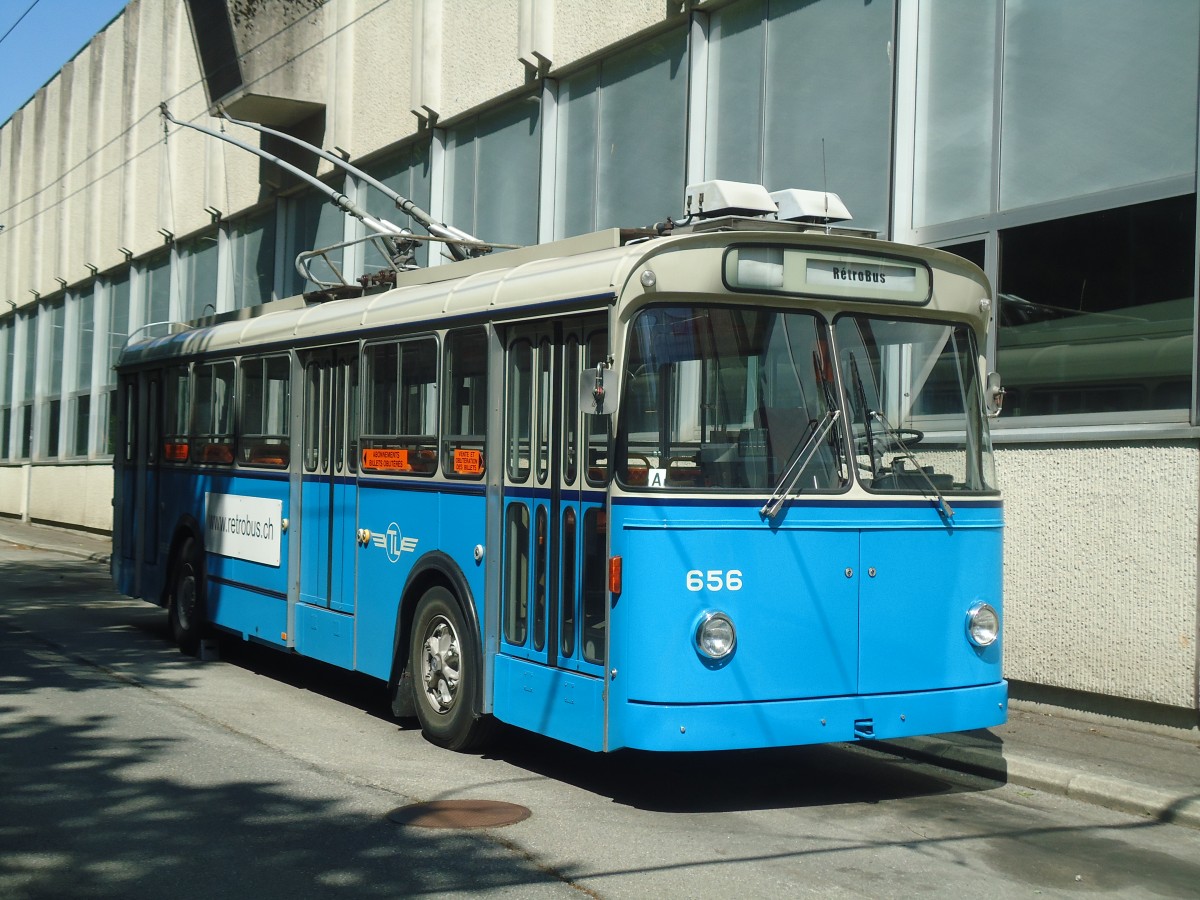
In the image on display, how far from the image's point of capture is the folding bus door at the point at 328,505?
1011 cm

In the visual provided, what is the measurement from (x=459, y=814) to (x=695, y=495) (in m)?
1.94

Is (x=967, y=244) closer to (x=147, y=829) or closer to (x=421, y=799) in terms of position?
(x=421, y=799)

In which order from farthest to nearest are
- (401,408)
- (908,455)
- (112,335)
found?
(112,335) → (401,408) → (908,455)

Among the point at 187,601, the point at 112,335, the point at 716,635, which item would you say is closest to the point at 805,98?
the point at 187,601

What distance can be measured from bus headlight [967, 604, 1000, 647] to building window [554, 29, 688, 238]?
8126mm

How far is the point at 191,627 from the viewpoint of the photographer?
13.0 metres

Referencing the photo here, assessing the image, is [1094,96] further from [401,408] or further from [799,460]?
[401,408]

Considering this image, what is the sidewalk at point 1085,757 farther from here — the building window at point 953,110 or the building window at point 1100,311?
the building window at point 953,110

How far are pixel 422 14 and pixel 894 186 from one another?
9.62m

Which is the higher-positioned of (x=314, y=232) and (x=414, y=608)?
(x=314, y=232)

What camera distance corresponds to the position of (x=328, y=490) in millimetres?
10453

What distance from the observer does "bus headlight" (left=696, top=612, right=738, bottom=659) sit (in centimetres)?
700

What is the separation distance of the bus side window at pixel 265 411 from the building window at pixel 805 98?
4678 millimetres

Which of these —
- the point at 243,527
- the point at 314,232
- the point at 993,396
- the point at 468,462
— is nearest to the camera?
the point at 993,396
